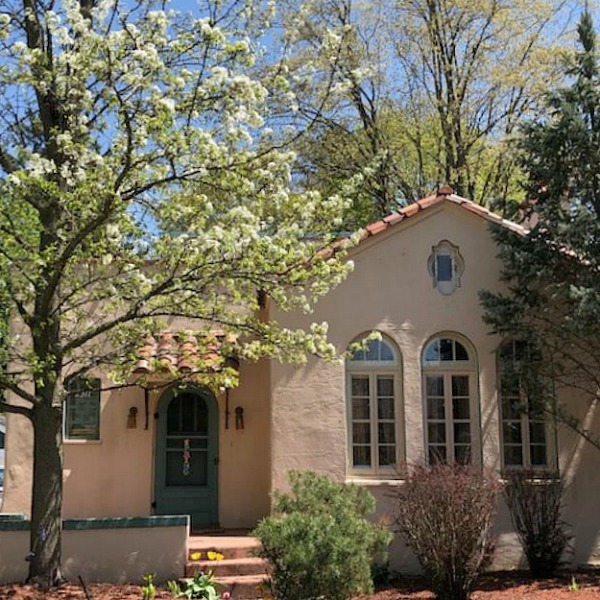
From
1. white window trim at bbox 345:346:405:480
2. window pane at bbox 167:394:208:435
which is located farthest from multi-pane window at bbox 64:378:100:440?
white window trim at bbox 345:346:405:480

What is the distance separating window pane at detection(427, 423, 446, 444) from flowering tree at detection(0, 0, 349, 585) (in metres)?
3.15

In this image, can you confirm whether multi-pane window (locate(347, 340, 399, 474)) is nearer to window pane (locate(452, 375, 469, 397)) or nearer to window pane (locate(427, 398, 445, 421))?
window pane (locate(427, 398, 445, 421))

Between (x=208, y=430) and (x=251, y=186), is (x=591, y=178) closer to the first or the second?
(x=251, y=186)

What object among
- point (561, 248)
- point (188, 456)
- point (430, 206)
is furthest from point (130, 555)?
point (561, 248)

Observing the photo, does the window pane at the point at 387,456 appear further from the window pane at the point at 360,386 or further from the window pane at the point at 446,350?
the window pane at the point at 446,350

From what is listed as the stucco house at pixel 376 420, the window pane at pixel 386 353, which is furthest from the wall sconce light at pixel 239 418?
the window pane at pixel 386 353

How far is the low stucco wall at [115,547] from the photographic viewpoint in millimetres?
9094

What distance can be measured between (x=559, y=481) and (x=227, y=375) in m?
4.88

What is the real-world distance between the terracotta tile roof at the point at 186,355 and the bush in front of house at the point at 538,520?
424cm

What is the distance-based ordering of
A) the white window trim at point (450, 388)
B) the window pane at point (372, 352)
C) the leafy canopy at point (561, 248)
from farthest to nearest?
1. the window pane at point (372, 352)
2. the white window trim at point (450, 388)
3. the leafy canopy at point (561, 248)

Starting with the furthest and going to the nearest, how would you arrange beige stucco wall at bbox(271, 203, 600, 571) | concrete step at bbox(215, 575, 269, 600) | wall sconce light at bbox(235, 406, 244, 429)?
wall sconce light at bbox(235, 406, 244, 429)
beige stucco wall at bbox(271, 203, 600, 571)
concrete step at bbox(215, 575, 269, 600)

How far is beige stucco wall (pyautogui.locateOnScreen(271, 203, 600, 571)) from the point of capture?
35.1ft

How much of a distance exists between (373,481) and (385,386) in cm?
133

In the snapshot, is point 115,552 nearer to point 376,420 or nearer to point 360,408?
point 360,408
